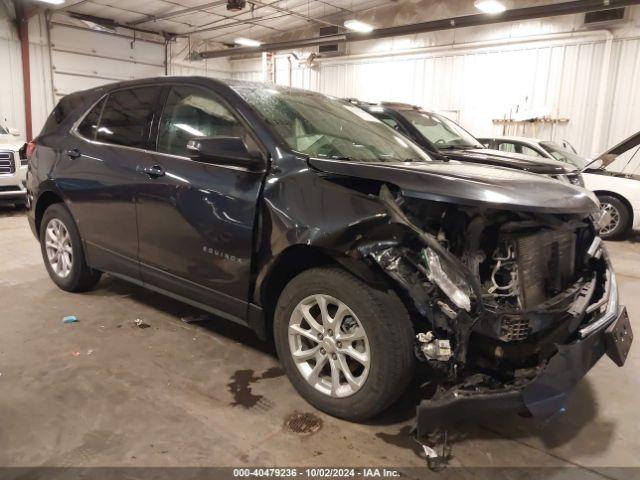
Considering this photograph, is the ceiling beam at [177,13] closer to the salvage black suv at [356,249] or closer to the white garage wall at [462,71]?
the white garage wall at [462,71]

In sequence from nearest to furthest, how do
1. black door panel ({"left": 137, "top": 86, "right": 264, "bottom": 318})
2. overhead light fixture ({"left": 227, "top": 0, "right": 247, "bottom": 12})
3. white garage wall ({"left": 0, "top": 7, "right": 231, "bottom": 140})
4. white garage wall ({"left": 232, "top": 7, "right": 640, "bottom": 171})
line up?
black door panel ({"left": 137, "top": 86, "right": 264, "bottom": 318})
white garage wall ({"left": 232, "top": 7, "right": 640, "bottom": 171})
overhead light fixture ({"left": 227, "top": 0, "right": 247, "bottom": 12})
white garage wall ({"left": 0, "top": 7, "right": 231, "bottom": 140})

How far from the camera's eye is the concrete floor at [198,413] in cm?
220

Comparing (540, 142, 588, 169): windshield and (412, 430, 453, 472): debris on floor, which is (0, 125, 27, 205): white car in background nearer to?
(412, 430, 453, 472): debris on floor

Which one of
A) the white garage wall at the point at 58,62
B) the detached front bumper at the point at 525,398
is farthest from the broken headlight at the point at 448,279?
the white garage wall at the point at 58,62

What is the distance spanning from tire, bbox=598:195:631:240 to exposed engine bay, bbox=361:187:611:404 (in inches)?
238

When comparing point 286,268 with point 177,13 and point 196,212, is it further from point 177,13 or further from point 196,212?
point 177,13

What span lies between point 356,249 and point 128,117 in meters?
2.12

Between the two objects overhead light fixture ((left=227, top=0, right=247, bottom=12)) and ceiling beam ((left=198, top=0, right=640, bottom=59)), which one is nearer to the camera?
ceiling beam ((left=198, top=0, right=640, bottom=59))

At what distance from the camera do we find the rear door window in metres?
3.27

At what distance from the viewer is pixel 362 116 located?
351 centimetres

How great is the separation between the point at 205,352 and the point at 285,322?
0.88 m

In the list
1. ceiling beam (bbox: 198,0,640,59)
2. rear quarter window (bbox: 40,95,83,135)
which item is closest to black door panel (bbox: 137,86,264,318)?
rear quarter window (bbox: 40,95,83,135)

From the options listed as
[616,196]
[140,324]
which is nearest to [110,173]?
[140,324]

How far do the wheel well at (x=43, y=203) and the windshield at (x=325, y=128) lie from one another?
6.85 ft
